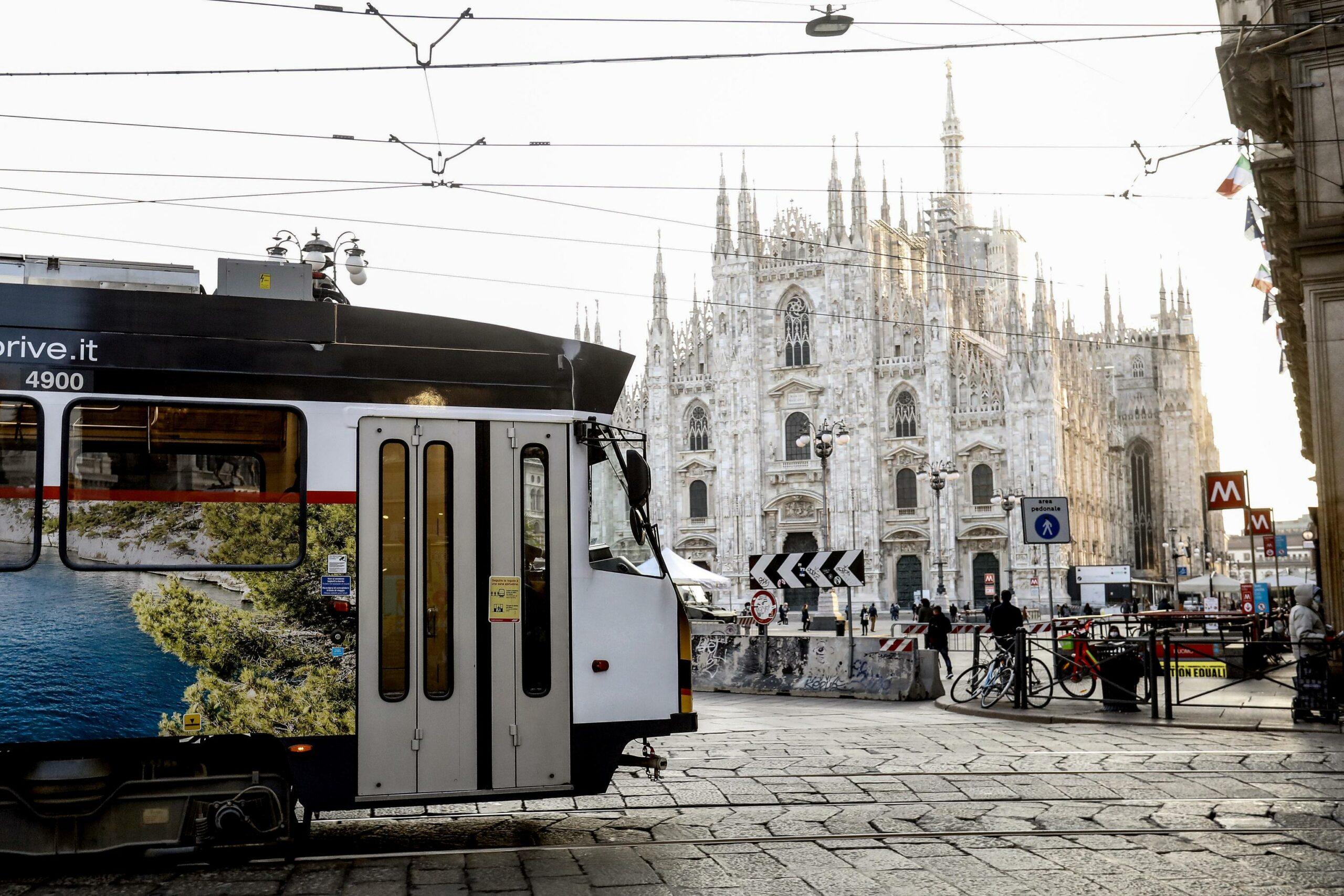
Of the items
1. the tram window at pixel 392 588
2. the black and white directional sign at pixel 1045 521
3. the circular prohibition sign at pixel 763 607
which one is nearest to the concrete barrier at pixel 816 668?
the circular prohibition sign at pixel 763 607

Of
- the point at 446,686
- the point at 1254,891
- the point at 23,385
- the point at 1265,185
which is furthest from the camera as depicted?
the point at 1265,185

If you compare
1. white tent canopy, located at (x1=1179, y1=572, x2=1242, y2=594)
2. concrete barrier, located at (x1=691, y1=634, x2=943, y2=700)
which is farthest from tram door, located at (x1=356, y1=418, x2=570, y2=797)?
white tent canopy, located at (x1=1179, y1=572, x2=1242, y2=594)

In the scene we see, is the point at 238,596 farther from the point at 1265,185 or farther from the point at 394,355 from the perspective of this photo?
→ the point at 1265,185

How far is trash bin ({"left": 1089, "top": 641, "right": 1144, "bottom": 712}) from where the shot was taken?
1241cm

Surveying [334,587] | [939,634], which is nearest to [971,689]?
[939,634]

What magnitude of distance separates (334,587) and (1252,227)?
1411cm

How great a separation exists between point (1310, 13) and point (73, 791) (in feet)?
45.6

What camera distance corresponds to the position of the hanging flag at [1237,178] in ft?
45.2

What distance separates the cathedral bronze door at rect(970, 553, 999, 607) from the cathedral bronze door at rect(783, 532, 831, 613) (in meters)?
5.42

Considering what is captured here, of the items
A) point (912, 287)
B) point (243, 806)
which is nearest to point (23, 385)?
point (243, 806)

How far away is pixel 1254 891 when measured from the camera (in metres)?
4.95

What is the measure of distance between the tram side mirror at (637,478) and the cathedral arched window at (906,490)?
41254mm

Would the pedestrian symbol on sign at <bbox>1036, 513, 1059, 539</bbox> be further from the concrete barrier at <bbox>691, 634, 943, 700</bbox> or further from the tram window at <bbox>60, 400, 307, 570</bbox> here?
the tram window at <bbox>60, 400, 307, 570</bbox>

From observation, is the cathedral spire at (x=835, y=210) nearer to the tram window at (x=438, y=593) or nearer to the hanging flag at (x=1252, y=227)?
the hanging flag at (x=1252, y=227)
